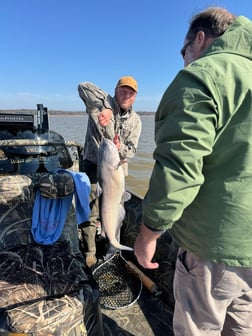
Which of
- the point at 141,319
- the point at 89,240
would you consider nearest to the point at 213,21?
the point at 141,319

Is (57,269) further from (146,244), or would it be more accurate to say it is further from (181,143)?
(181,143)

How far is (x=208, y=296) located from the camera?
1.63 meters

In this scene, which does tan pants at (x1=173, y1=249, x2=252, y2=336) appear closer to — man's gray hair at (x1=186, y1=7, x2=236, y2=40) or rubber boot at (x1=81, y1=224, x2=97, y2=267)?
man's gray hair at (x1=186, y1=7, x2=236, y2=40)

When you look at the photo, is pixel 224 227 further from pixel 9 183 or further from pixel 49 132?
pixel 49 132

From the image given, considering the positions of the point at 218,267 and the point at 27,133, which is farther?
the point at 27,133

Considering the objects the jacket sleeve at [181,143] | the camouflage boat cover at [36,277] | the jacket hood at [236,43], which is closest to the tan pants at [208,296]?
the jacket sleeve at [181,143]

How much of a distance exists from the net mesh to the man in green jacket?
1.54 m

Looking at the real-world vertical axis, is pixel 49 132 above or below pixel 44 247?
above

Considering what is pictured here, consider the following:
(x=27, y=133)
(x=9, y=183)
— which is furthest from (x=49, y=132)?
(x=9, y=183)

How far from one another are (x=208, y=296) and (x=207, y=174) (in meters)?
0.68

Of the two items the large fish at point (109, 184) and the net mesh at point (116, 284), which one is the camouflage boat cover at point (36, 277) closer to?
the large fish at point (109, 184)

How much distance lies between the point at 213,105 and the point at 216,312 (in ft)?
3.77

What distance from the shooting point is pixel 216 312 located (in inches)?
66.1

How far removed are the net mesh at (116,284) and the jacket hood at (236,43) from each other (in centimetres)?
256
